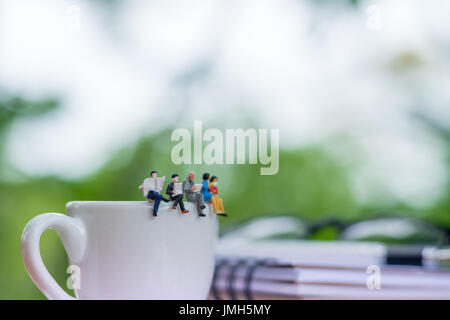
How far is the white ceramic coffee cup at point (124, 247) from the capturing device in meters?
0.23

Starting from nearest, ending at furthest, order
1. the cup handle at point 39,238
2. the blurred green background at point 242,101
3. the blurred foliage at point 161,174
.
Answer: the cup handle at point 39,238 → the blurred foliage at point 161,174 → the blurred green background at point 242,101

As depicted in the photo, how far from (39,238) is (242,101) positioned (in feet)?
2.09

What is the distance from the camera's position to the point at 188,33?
917 mm

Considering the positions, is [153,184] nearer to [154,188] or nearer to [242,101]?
[154,188]

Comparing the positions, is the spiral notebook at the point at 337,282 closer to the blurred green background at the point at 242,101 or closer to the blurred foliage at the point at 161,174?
the blurred foliage at the point at 161,174

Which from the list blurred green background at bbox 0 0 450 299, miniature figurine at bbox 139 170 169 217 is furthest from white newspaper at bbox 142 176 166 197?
blurred green background at bbox 0 0 450 299

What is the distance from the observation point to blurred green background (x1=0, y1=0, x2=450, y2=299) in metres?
0.68

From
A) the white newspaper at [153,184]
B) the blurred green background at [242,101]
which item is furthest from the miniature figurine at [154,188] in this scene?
the blurred green background at [242,101]

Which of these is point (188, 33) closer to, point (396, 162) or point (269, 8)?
point (269, 8)

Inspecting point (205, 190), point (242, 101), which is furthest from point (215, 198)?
point (242, 101)

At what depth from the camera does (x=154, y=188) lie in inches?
9.5

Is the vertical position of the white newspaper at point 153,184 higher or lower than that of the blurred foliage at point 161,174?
lower

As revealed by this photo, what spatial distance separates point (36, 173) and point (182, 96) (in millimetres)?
265

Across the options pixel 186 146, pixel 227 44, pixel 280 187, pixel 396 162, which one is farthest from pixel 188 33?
pixel 186 146
